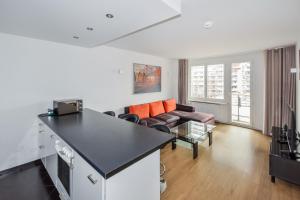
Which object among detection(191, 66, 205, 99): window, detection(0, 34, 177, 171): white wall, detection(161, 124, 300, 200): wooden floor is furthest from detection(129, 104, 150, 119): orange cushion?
detection(191, 66, 205, 99): window

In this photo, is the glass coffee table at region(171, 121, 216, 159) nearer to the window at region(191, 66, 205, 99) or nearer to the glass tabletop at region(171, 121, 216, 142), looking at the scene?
the glass tabletop at region(171, 121, 216, 142)

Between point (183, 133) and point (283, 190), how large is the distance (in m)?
1.77

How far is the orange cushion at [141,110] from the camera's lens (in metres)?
4.08

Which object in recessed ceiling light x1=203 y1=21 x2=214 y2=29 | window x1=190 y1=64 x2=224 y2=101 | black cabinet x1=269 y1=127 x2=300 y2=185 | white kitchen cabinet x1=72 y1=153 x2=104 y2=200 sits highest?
recessed ceiling light x1=203 y1=21 x2=214 y2=29

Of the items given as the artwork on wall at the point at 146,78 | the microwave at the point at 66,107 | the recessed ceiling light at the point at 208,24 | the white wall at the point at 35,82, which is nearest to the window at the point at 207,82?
the artwork on wall at the point at 146,78

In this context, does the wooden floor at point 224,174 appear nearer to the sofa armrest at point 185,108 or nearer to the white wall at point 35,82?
the sofa armrest at point 185,108

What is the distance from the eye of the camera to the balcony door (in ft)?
15.2

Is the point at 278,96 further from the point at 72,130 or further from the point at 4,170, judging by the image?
the point at 4,170

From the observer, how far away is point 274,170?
2.15 m

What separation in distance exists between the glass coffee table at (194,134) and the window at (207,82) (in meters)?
1.91

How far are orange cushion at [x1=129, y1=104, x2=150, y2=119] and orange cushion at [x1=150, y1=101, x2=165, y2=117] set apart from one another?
0.53ft

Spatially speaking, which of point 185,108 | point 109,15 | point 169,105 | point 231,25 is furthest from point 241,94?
point 109,15

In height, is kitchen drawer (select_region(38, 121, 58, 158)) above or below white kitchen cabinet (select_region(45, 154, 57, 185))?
above

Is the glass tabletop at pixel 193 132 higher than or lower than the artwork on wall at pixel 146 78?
lower
